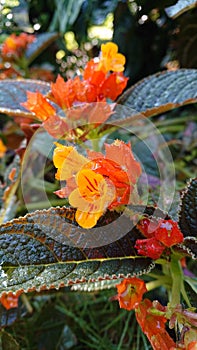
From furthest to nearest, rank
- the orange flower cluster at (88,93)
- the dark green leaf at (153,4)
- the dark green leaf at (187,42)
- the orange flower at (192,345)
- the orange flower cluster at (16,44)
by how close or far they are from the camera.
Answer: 1. the orange flower cluster at (16,44)
2. the dark green leaf at (187,42)
3. the dark green leaf at (153,4)
4. the orange flower cluster at (88,93)
5. the orange flower at (192,345)

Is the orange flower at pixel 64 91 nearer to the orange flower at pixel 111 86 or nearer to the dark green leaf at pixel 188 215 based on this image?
the orange flower at pixel 111 86

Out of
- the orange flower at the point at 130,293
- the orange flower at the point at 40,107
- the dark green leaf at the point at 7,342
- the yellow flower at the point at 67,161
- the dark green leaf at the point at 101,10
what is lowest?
the dark green leaf at the point at 7,342

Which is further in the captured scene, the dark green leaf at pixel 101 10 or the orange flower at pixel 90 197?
the dark green leaf at pixel 101 10

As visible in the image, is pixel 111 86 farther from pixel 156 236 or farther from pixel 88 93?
pixel 156 236

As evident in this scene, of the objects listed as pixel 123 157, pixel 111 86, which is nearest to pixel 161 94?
pixel 111 86

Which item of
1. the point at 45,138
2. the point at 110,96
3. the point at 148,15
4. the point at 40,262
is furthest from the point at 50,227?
the point at 148,15

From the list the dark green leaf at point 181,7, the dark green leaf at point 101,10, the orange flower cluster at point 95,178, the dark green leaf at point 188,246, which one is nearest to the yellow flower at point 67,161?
the orange flower cluster at point 95,178

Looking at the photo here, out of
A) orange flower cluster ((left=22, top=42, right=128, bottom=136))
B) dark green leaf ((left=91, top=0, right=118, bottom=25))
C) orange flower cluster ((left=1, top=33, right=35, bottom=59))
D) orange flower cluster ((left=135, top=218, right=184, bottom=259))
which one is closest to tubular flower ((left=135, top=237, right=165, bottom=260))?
orange flower cluster ((left=135, top=218, right=184, bottom=259))
